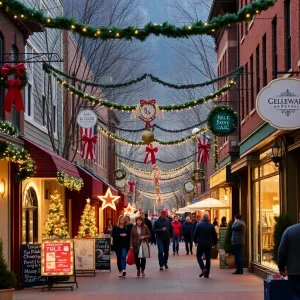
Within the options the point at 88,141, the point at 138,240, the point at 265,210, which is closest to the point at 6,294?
the point at 138,240

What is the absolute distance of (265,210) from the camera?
2353cm

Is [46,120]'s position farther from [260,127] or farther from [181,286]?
[181,286]

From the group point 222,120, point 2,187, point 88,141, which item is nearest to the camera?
point 2,187

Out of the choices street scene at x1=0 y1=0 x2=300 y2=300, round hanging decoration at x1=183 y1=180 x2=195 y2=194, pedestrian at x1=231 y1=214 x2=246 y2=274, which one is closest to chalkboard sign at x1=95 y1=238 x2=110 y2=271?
street scene at x1=0 y1=0 x2=300 y2=300

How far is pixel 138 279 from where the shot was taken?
21.8m

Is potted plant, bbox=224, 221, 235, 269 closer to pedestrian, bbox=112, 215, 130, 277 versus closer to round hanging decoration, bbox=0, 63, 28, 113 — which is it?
pedestrian, bbox=112, 215, 130, 277

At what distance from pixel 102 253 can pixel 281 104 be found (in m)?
10.9

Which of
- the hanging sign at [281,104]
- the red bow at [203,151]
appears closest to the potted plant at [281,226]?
the hanging sign at [281,104]

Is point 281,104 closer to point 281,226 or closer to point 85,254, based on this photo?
point 281,226

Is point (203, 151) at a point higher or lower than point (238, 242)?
higher

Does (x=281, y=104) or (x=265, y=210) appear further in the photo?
(x=265, y=210)

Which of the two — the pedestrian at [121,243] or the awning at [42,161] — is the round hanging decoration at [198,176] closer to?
the pedestrian at [121,243]

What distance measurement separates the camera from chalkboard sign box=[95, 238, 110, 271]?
24875mm

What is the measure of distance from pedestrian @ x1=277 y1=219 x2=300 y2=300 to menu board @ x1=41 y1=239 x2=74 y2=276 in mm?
8475
